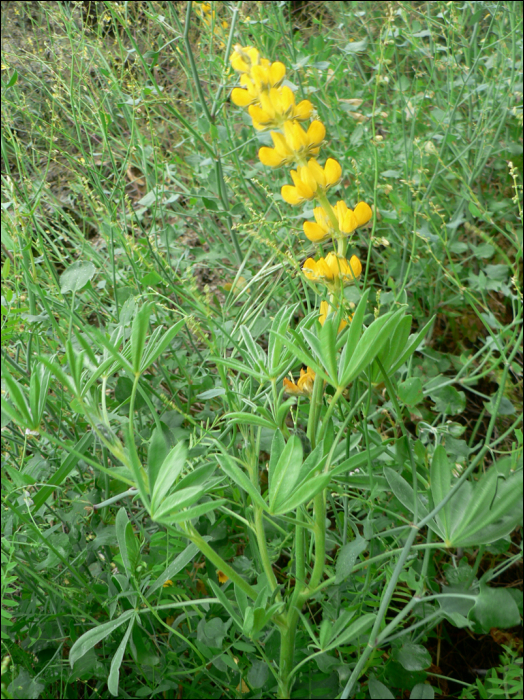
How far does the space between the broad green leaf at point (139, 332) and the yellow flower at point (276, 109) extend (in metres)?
0.24

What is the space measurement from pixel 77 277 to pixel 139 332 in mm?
351

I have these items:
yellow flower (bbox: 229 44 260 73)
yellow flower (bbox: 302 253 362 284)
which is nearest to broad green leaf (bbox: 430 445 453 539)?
yellow flower (bbox: 302 253 362 284)

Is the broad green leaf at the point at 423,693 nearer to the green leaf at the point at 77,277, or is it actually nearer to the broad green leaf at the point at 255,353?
the broad green leaf at the point at 255,353

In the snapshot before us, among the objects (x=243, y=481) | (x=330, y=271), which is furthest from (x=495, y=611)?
(x=330, y=271)

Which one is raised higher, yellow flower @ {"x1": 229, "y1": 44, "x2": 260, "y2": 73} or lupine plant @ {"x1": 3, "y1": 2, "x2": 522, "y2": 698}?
yellow flower @ {"x1": 229, "y1": 44, "x2": 260, "y2": 73}

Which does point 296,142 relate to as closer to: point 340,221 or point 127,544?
point 340,221

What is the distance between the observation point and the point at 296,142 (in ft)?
1.82

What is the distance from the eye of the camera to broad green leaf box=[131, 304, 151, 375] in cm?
50

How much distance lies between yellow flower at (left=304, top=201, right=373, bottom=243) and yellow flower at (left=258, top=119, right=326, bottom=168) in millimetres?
62

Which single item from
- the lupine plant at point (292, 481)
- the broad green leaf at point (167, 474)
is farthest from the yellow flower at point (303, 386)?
the broad green leaf at point (167, 474)

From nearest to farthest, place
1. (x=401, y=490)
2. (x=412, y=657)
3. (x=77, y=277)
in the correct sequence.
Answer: (x=401, y=490)
(x=412, y=657)
(x=77, y=277)

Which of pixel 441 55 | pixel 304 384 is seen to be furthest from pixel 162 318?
pixel 441 55

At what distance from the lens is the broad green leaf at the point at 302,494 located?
445mm

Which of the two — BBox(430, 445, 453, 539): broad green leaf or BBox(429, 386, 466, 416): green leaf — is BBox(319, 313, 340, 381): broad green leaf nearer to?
BBox(430, 445, 453, 539): broad green leaf
